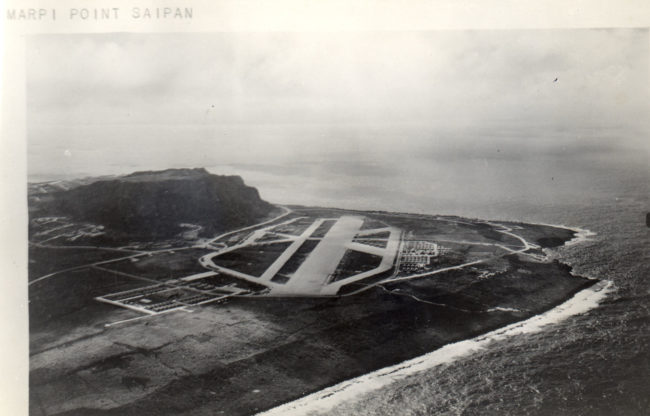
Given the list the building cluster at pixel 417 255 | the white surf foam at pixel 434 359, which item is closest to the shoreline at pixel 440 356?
the white surf foam at pixel 434 359

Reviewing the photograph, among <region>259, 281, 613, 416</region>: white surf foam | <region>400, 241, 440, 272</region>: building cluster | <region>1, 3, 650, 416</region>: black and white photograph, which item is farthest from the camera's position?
<region>400, 241, 440, 272</region>: building cluster

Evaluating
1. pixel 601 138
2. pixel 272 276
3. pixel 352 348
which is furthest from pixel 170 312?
pixel 601 138

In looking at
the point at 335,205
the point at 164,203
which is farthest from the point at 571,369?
the point at 164,203

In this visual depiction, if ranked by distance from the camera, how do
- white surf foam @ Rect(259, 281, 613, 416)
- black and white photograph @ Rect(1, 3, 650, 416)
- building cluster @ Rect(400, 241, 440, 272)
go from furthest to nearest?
building cluster @ Rect(400, 241, 440, 272), black and white photograph @ Rect(1, 3, 650, 416), white surf foam @ Rect(259, 281, 613, 416)

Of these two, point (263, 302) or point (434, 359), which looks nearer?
point (434, 359)

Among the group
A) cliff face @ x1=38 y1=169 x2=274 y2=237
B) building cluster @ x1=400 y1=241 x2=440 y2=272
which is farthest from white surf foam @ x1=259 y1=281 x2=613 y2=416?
cliff face @ x1=38 y1=169 x2=274 y2=237

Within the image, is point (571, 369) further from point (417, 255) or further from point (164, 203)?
point (164, 203)

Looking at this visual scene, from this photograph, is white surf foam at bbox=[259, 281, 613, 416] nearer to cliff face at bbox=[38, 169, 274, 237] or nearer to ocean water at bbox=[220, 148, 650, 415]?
ocean water at bbox=[220, 148, 650, 415]
